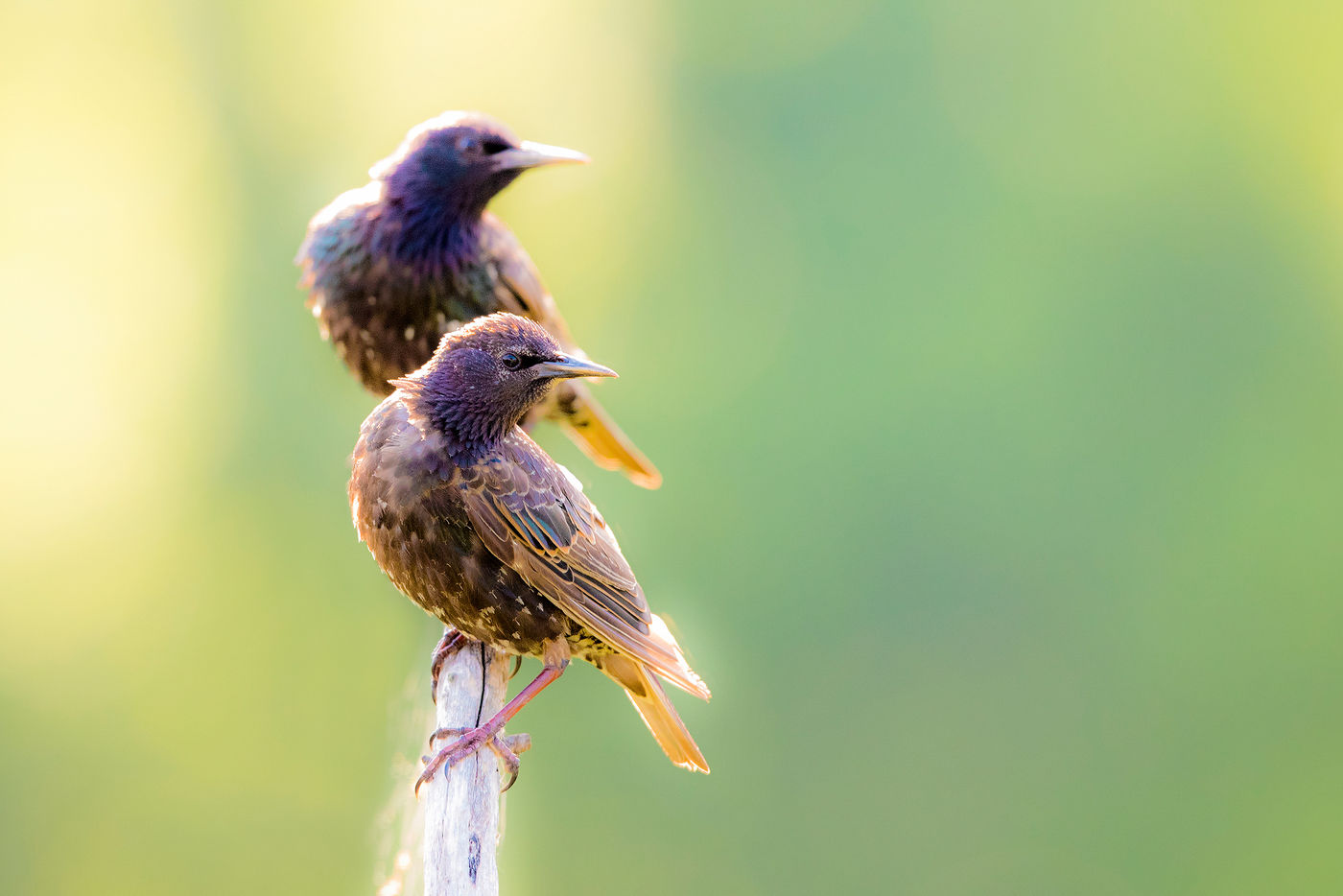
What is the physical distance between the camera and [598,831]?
24.7ft

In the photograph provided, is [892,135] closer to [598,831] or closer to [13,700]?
[598,831]

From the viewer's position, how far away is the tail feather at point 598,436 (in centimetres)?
416

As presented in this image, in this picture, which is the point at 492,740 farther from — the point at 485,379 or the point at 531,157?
the point at 531,157

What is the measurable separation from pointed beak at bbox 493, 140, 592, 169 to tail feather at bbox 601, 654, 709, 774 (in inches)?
60.3

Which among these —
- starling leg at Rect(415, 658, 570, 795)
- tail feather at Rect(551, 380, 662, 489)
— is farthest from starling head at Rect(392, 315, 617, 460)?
tail feather at Rect(551, 380, 662, 489)

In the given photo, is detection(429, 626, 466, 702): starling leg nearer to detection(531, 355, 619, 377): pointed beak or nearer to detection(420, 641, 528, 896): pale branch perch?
detection(420, 641, 528, 896): pale branch perch

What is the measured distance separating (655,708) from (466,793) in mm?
585

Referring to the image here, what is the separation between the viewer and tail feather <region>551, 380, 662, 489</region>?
13.6 feet

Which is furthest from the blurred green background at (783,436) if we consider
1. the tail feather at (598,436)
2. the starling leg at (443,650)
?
the starling leg at (443,650)

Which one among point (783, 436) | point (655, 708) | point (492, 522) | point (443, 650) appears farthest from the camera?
point (783, 436)

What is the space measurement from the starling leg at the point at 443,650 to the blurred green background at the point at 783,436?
3.60 metres

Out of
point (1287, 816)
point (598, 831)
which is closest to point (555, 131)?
point (598, 831)

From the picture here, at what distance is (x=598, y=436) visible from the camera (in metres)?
4.27

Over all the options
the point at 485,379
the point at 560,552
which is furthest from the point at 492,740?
the point at 485,379
